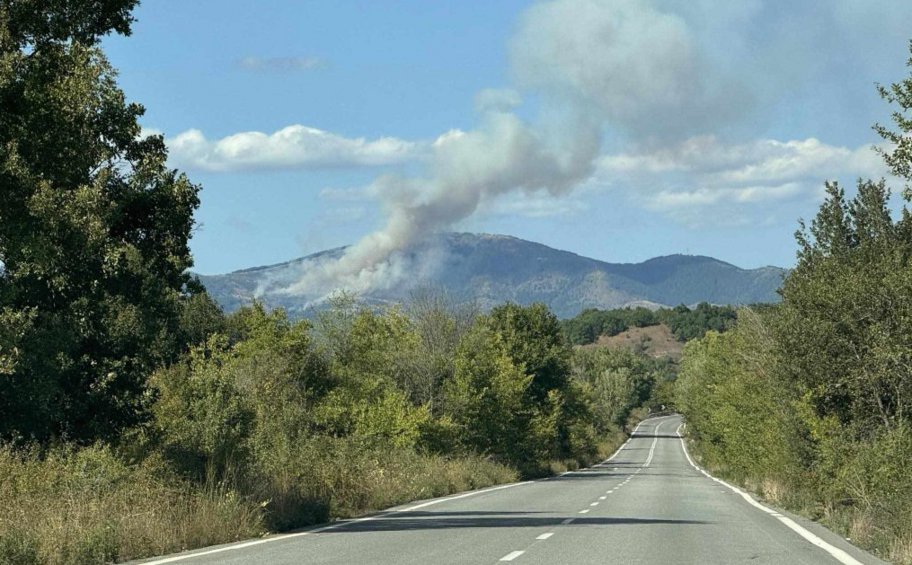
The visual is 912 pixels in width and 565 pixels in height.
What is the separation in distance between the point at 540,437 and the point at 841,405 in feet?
110

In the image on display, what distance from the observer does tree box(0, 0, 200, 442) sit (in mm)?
14617

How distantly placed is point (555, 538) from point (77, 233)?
315 inches

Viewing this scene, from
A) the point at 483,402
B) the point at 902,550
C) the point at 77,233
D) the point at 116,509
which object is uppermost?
the point at 77,233

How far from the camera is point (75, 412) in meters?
23.3

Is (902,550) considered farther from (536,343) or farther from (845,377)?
(536,343)

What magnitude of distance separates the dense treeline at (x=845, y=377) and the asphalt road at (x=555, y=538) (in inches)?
52.1

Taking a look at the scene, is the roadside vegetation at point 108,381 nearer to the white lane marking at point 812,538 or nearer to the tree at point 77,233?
the tree at point 77,233

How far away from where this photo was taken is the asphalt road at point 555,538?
1409 centimetres

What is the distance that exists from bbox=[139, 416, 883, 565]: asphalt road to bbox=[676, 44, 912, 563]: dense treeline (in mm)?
1323

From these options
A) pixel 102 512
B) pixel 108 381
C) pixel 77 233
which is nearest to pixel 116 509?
pixel 102 512

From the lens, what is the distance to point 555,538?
16.9 meters

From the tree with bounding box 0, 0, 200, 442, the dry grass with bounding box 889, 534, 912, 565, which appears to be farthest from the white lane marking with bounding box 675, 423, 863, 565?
the tree with bounding box 0, 0, 200, 442

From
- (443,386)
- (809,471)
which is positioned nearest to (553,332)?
(443,386)

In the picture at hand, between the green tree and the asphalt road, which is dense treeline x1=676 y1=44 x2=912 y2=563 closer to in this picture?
the asphalt road
